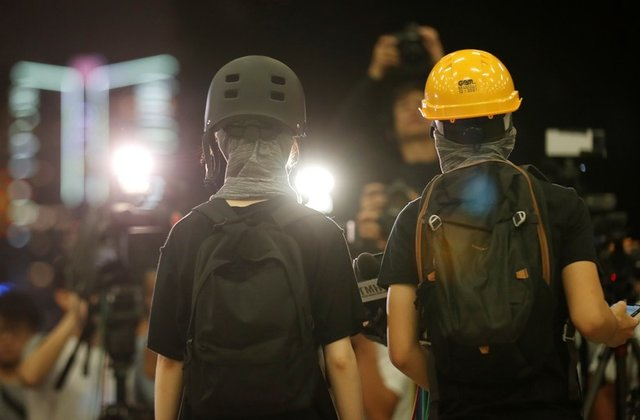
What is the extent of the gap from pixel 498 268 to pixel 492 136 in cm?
34

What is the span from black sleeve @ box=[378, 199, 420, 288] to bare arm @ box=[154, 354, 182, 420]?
1.68ft

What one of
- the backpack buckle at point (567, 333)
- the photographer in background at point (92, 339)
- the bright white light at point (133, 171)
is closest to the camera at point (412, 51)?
the bright white light at point (133, 171)

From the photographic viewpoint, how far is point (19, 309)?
361 cm

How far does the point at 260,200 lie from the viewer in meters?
1.68

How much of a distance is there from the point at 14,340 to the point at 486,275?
2.71 m

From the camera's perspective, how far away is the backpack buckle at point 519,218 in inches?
62.5

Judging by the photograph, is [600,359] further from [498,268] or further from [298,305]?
[298,305]

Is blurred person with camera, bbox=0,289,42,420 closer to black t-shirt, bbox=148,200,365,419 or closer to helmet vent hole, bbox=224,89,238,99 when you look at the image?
black t-shirt, bbox=148,200,365,419

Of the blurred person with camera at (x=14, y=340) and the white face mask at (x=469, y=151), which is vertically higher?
the white face mask at (x=469, y=151)

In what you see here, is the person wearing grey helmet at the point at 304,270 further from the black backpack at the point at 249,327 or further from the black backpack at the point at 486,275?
the black backpack at the point at 486,275

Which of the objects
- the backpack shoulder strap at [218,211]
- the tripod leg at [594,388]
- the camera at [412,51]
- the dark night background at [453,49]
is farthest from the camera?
the dark night background at [453,49]

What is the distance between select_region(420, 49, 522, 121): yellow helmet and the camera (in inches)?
68.2

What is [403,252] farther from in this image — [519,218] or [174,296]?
[174,296]

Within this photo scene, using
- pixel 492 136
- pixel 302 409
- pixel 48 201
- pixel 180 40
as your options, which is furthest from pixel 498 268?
pixel 48 201
